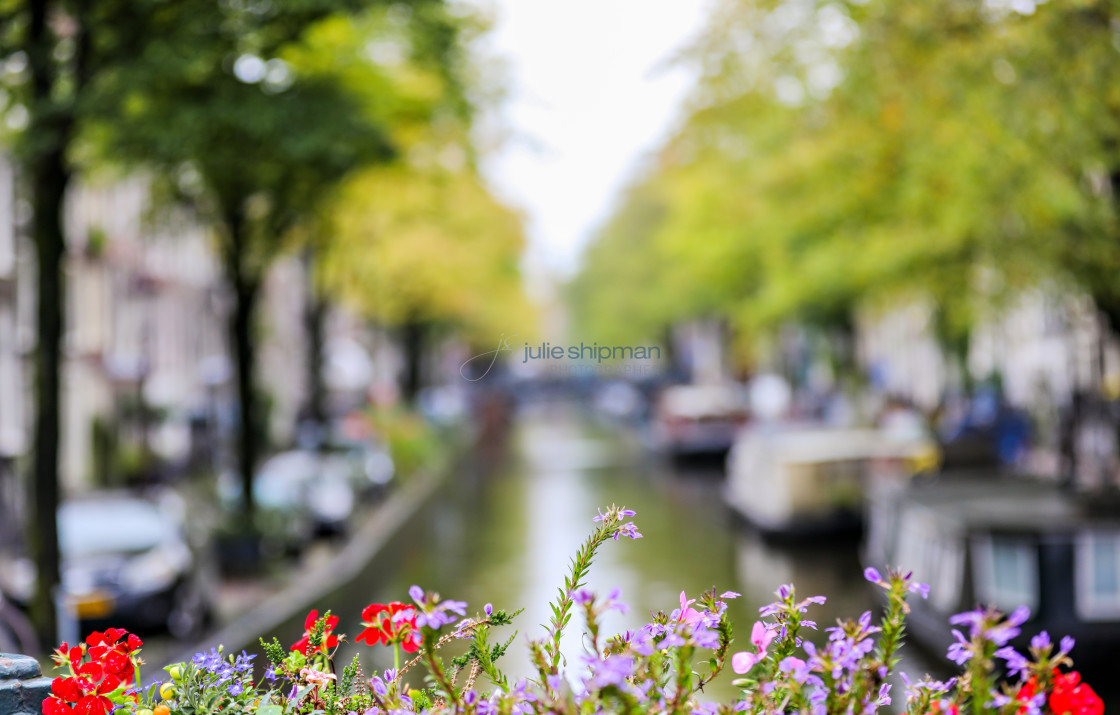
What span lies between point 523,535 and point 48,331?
12.7 metres

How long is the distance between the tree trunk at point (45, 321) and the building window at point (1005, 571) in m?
7.12

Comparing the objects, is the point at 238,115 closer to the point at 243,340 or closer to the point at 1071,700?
the point at 243,340

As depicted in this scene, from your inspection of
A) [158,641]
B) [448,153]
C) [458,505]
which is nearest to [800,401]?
[458,505]

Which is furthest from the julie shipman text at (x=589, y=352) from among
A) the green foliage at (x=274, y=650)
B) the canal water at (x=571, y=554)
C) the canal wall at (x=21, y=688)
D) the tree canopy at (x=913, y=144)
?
the tree canopy at (x=913, y=144)

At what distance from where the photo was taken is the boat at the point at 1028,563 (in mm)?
10672

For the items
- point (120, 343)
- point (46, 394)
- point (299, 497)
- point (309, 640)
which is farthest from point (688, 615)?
point (120, 343)

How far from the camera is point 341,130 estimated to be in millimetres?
11844

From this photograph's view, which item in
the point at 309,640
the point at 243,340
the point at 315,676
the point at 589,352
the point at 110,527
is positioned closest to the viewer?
the point at 315,676

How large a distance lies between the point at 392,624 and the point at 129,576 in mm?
10732

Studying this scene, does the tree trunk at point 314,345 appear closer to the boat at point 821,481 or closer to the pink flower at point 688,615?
the boat at point 821,481

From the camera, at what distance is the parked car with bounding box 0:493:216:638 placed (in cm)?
1281

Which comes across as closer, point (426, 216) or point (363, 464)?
point (363, 464)

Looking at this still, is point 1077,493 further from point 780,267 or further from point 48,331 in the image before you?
point 780,267

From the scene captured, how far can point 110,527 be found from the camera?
1372cm
